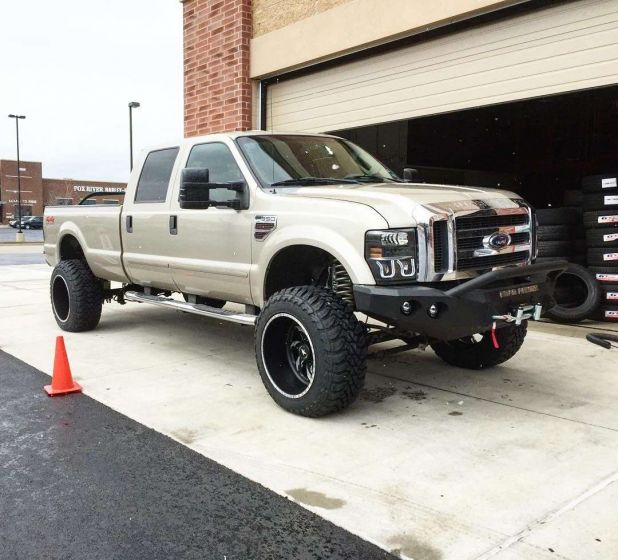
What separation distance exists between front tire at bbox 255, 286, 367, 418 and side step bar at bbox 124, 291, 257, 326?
1.22 feet

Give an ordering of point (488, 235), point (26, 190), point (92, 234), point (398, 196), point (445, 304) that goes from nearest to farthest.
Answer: point (445, 304)
point (398, 196)
point (488, 235)
point (92, 234)
point (26, 190)

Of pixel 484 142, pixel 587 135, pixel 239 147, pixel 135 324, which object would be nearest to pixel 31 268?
pixel 135 324

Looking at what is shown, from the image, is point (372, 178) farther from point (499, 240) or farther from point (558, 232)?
point (558, 232)

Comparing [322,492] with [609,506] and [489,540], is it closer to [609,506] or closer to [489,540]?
[489,540]

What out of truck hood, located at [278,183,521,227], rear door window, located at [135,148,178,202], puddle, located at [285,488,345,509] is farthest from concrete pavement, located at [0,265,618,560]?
rear door window, located at [135,148,178,202]

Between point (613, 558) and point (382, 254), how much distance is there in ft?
6.59

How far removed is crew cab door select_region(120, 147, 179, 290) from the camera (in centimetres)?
591

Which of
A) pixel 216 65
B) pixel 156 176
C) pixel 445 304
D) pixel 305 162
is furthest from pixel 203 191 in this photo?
pixel 216 65

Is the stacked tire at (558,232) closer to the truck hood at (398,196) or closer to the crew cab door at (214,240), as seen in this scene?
the truck hood at (398,196)

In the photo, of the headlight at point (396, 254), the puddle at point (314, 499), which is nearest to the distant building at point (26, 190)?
the headlight at point (396, 254)

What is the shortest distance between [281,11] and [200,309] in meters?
6.01

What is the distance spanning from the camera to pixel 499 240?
14.0 feet

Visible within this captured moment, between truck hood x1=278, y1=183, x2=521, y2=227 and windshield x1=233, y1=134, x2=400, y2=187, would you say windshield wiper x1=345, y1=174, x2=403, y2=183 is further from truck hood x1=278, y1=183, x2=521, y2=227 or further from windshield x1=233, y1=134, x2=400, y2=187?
truck hood x1=278, y1=183, x2=521, y2=227

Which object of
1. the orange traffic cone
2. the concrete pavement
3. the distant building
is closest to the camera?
the concrete pavement
